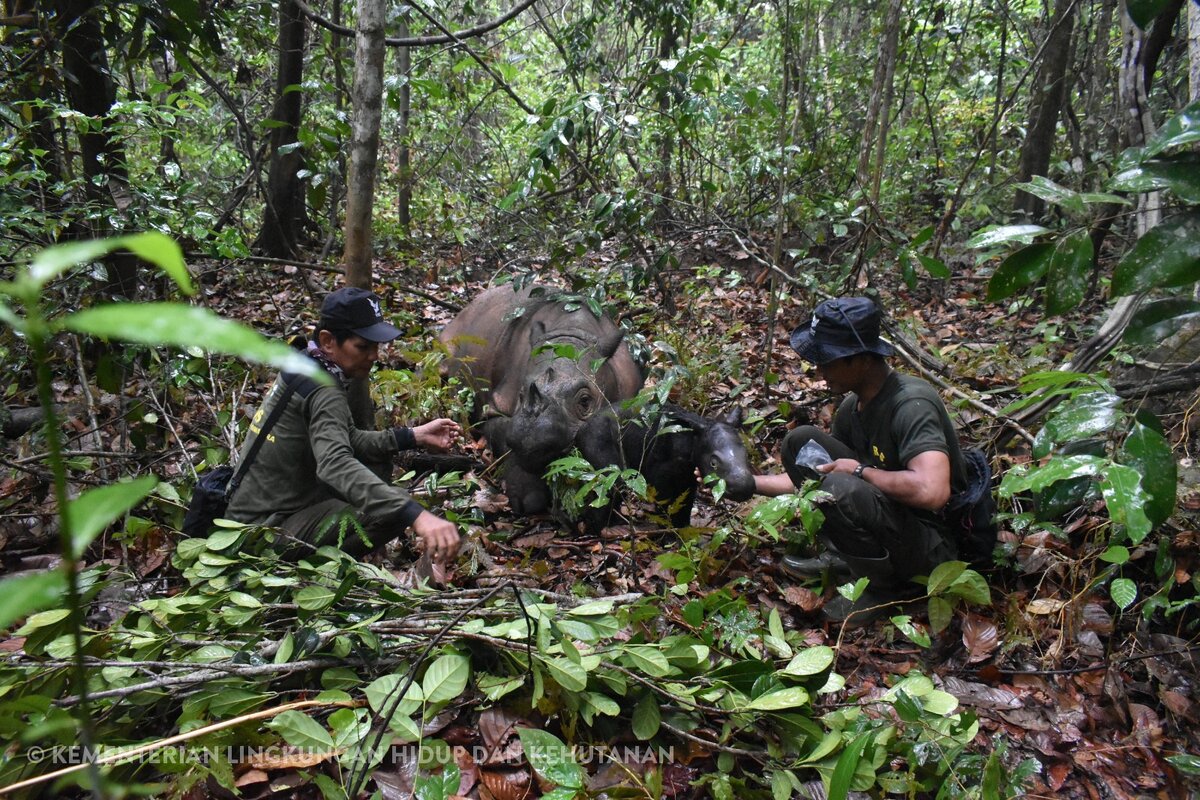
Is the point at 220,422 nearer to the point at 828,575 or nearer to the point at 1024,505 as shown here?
the point at 828,575

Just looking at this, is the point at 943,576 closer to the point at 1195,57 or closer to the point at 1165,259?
the point at 1165,259

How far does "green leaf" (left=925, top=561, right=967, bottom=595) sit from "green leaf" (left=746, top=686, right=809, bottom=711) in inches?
49.5

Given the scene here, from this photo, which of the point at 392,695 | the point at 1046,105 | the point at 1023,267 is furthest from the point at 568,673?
the point at 1046,105

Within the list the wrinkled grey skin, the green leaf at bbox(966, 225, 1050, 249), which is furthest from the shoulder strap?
the green leaf at bbox(966, 225, 1050, 249)

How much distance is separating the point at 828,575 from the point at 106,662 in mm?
3118

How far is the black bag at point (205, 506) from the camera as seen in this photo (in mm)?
3648

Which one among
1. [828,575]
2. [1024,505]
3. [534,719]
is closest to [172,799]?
[534,719]

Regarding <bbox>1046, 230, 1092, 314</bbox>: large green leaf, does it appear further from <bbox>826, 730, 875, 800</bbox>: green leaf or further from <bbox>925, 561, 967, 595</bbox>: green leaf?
<bbox>925, 561, 967, 595</bbox>: green leaf

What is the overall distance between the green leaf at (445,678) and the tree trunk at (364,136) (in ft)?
8.80

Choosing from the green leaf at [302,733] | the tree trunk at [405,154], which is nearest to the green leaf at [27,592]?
the green leaf at [302,733]

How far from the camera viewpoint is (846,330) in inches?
141

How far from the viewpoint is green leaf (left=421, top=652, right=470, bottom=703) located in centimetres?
231

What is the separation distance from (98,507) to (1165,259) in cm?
202

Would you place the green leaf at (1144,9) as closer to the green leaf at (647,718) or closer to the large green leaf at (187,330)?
the large green leaf at (187,330)
